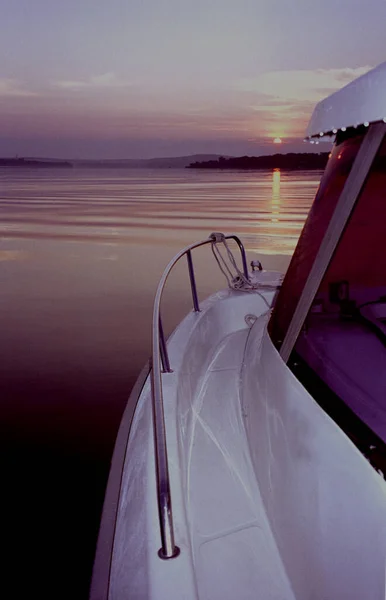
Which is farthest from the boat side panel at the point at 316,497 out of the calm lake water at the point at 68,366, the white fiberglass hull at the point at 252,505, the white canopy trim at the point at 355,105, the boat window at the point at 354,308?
the calm lake water at the point at 68,366

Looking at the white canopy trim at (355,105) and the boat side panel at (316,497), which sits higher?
the white canopy trim at (355,105)

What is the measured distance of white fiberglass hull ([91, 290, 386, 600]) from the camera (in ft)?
4.66

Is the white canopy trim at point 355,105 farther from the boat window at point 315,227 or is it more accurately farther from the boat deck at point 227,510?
the boat deck at point 227,510

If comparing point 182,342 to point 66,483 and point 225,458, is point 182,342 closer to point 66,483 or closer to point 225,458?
point 225,458

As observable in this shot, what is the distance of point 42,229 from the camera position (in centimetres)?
1966

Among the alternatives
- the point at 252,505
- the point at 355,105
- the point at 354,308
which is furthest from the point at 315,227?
the point at 252,505

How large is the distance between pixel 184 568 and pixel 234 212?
84.5ft

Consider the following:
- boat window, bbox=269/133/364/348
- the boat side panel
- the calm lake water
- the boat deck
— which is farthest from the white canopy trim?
the calm lake water

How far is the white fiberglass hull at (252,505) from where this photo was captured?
1.42 m

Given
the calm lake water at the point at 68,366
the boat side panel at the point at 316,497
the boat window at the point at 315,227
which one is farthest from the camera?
the calm lake water at the point at 68,366

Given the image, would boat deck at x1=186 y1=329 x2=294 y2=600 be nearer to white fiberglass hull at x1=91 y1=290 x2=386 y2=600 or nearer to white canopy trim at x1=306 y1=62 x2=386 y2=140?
white fiberglass hull at x1=91 y1=290 x2=386 y2=600

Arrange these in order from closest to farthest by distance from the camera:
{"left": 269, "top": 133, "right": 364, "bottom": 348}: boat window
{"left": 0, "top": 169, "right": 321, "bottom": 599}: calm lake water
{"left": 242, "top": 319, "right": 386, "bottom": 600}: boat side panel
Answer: {"left": 242, "top": 319, "right": 386, "bottom": 600}: boat side panel < {"left": 269, "top": 133, "right": 364, "bottom": 348}: boat window < {"left": 0, "top": 169, "right": 321, "bottom": 599}: calm lake water

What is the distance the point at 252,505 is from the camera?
6.92 feet

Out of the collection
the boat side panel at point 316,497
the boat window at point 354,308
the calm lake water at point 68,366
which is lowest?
the calm lake water at point 68,366
